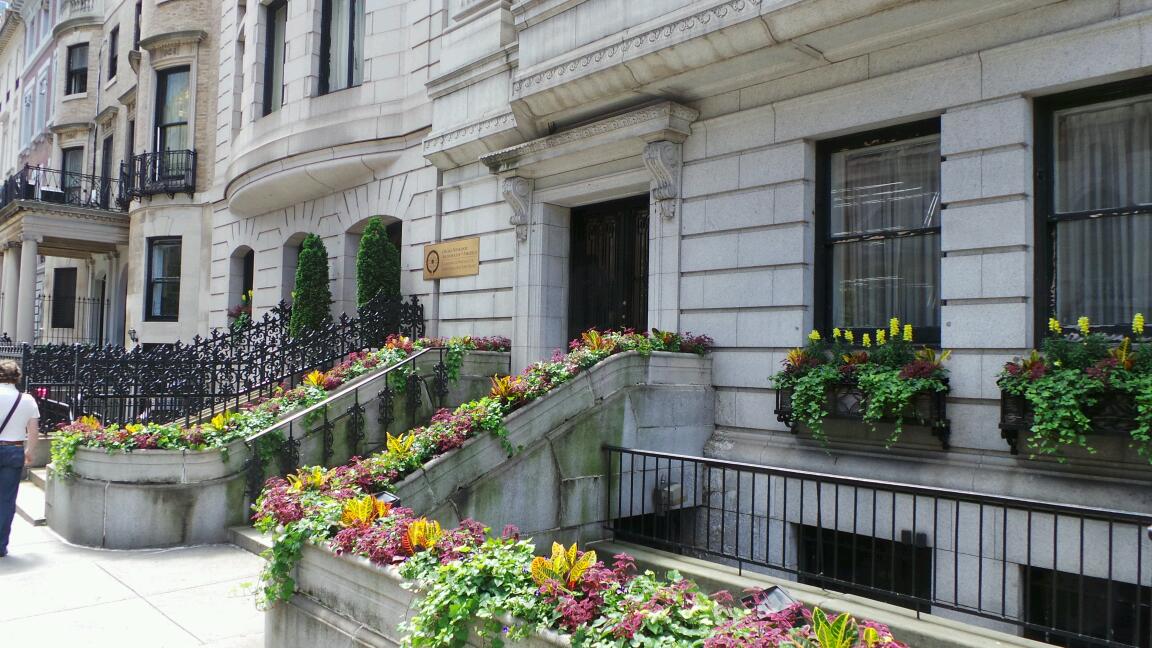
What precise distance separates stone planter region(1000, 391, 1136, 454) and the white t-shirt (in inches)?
370

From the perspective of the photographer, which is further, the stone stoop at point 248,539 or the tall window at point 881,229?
the stone stoop at point 248,539

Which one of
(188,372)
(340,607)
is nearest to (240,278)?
(188,372)

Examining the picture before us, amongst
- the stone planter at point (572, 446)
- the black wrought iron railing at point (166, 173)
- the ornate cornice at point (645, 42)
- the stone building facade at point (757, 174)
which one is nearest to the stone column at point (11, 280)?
the black wrought iron railing at point (166, 173)

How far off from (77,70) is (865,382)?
35456mm

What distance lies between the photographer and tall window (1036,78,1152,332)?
6676 millimetres

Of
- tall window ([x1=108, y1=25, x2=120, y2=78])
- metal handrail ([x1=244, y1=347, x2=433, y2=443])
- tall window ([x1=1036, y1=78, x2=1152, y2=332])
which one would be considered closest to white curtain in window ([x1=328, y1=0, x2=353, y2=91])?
metal handrail ([x1=244, y1=347, x2=433, y2=443])

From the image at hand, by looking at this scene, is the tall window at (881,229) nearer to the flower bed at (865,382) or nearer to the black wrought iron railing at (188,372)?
the flower bed at (865,382)

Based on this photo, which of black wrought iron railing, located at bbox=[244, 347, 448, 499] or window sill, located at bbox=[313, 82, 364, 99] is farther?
window sill, located at bbox=[313, 82, 364, 99]

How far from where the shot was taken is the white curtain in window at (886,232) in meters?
7.96

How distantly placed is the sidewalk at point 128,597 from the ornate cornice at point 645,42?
6.77 meters

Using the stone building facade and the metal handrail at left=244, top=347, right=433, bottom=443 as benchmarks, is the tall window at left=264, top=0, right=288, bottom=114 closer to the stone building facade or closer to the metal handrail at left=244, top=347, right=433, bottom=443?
the stone building facade

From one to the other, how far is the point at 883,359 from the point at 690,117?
12.6ft

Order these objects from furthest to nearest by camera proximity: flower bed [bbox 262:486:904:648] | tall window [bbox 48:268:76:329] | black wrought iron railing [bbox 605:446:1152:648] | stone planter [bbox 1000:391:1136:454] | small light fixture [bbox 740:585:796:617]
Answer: tall window [bbox 48:268:76:329]
stone planter [bbox 1000:391:1136:454]
black wrought iron railing [bbox 605:446:1152:648]
small light fixture [bbox 740:585:796:617]
flower bed [bbox 262:486:904:648]

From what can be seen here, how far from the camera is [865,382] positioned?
7.32 metres
